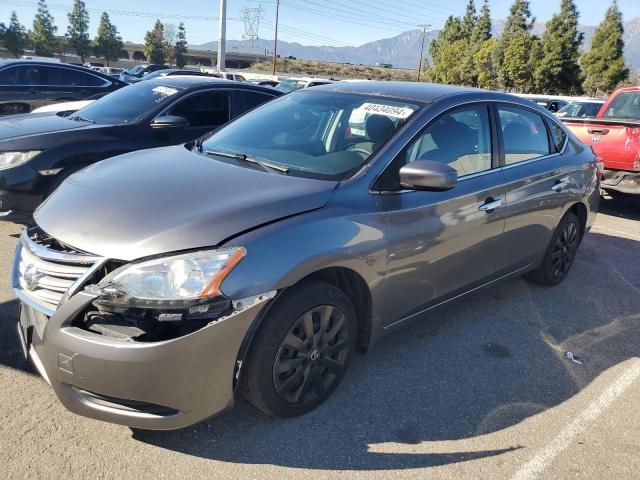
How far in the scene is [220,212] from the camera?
250 centimetres

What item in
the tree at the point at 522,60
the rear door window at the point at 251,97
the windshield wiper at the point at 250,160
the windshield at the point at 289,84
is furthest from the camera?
the tree at the point at 522,60

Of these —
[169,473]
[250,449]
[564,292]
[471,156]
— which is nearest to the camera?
[169,473]

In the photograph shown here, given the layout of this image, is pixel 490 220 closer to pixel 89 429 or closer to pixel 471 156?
pixel 471 156

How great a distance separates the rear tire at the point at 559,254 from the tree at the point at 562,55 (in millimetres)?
32922

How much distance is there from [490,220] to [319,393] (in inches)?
66.7

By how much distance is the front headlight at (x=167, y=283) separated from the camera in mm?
2219

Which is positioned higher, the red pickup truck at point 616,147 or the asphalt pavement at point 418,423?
the red pickup truck at point 616,147

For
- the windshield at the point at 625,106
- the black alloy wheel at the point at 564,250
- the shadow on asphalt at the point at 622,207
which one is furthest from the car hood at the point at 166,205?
the windshield at the point at 625,106

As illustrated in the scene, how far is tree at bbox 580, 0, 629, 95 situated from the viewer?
109ft

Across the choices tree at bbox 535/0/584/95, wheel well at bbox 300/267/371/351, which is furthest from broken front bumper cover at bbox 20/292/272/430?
tree at bbox 535/0/584/95

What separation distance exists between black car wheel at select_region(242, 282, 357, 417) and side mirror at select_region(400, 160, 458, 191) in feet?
2.36

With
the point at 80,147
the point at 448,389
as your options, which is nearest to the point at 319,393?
the point at 448,389

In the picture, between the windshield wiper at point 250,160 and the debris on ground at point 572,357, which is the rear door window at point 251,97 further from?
the debris on ground at point 572,357

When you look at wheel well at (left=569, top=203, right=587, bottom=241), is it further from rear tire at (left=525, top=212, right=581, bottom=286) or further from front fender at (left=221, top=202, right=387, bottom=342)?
front fender at (left=221, top=202, right=387, bottom=342)
